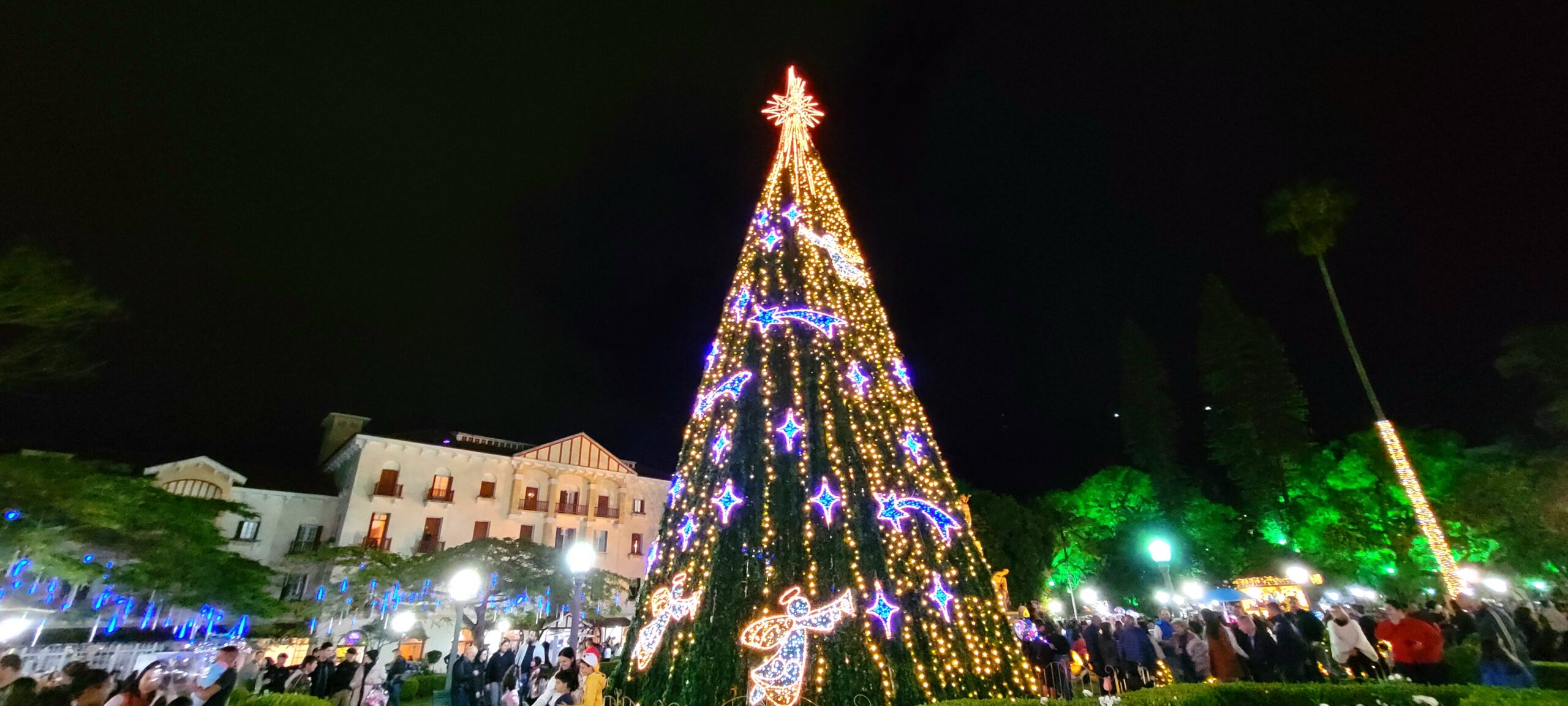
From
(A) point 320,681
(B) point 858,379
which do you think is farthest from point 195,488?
(B) point 858,379

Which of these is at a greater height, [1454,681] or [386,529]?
[386,529]

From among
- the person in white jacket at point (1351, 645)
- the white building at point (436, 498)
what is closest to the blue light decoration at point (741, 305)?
the person in white jacket at point (1351, 645)

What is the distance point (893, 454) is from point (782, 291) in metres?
2.65

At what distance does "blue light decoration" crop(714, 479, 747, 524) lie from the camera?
7.46 meters

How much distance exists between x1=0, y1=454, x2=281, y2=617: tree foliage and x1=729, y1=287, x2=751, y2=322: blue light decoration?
44.5ft

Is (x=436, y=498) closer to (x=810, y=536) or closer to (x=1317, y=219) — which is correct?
(x=810, y=536)

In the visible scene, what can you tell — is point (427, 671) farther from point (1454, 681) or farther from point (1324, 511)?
point (1324, 511)

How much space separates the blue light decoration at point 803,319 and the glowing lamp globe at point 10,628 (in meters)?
18.3

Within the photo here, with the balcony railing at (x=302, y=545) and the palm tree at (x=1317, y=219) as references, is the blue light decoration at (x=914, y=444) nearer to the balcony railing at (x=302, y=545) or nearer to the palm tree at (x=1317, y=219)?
the palm tree at (x=1317, y=219)

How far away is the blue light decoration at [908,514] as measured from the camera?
734cm

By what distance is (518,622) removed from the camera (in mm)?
25391

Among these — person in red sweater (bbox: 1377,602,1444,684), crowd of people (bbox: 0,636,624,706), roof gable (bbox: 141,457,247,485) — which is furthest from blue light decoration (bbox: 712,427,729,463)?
roof gable (bbox: 141,457,247,485)

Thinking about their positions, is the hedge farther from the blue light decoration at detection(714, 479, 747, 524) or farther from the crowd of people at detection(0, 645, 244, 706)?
the crowd of people at detection(0, 645, 244, 706)

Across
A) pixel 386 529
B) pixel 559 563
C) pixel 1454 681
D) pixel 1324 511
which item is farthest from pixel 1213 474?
pixel 386 529
